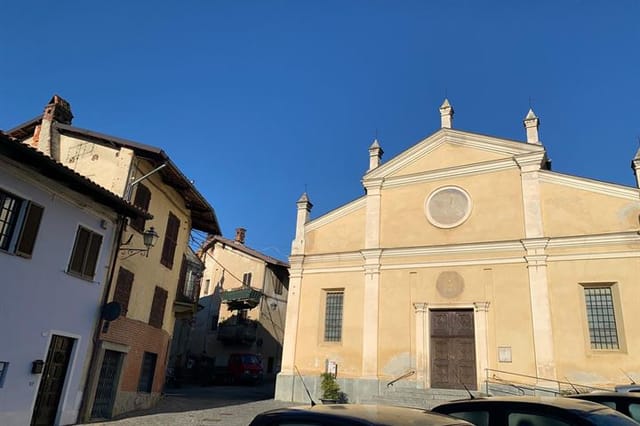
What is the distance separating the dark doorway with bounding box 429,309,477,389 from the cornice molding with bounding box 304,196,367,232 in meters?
5.81

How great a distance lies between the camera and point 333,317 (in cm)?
2030

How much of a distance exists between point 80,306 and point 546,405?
10.7m

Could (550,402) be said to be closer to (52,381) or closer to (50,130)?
(52,381)

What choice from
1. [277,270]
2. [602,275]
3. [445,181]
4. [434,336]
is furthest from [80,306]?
[277,270]

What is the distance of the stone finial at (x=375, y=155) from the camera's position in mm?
22031

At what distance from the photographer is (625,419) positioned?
4.22 meters

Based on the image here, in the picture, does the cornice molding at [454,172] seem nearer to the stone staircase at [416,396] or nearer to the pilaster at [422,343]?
the pilaster at [422,343]

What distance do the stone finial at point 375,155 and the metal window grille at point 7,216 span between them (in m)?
15.2

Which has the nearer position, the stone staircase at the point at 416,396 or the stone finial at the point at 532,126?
the stone staircase at the point at 416,396

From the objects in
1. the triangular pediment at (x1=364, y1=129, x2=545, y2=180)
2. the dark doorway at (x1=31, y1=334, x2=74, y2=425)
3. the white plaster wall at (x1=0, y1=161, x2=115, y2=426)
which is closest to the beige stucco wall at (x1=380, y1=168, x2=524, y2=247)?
the triangular pediment at (x1=364, y1=129, x2=545, y2=180)

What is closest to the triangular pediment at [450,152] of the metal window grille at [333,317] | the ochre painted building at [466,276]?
the ochre painted building at [466,276]

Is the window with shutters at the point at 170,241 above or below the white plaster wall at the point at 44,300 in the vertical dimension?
above

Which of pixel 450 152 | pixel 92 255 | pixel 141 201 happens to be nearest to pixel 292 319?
pixel 141 201

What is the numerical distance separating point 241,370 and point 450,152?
1813cm
